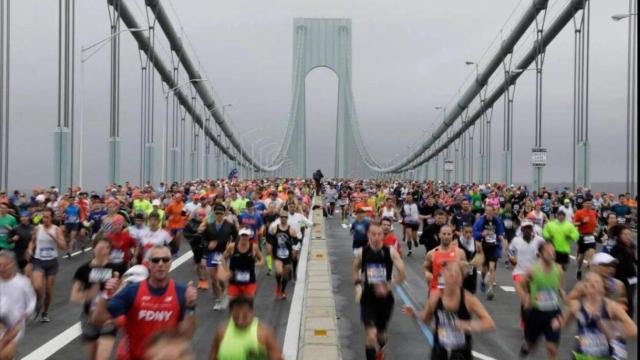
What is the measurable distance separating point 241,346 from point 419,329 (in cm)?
615

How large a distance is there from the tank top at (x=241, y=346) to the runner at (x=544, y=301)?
13.3ft

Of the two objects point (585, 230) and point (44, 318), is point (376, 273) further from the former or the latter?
point (585, 230)

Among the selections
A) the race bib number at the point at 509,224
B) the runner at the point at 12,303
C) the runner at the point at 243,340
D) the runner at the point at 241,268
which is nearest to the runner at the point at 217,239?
the runner at the point at 241,268

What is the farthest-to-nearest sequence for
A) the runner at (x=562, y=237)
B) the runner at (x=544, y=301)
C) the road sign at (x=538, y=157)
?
1. the road sign at (x=538, y=157)
2. the runner at (x=562, y=237)
3. the runner at (x=544, y=301)

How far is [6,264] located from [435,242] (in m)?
9.62

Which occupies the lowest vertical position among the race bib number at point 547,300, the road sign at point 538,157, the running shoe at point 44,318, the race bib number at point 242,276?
the running shoe at point 44,318

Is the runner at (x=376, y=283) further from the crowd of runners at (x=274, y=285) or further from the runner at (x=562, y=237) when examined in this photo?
the runner at (x=562, y=237)

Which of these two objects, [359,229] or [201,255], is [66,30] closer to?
[201,255]

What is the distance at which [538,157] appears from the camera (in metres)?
35.5

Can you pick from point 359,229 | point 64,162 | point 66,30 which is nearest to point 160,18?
point 66,30

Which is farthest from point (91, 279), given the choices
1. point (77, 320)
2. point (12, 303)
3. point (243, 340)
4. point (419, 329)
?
point (419, 329)

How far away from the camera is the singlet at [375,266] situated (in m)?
8.54

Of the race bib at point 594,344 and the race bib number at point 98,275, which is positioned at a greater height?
the race bib number at point 98,275

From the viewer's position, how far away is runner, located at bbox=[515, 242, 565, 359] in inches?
320
